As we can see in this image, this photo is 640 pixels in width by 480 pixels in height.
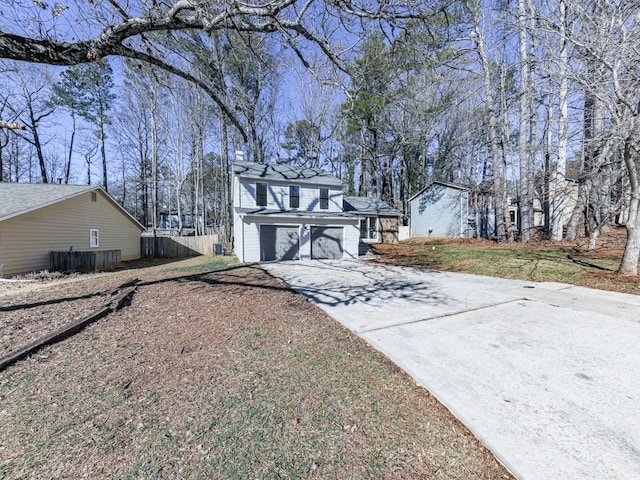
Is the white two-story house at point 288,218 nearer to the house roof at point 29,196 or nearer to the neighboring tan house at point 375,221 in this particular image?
the neighboring tan house at point 375,221

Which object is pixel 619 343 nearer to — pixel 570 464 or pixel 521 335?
pixel 521 335

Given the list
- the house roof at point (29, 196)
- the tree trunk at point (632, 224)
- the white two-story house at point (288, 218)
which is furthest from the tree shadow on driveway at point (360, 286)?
the house roof at point (29, 196)

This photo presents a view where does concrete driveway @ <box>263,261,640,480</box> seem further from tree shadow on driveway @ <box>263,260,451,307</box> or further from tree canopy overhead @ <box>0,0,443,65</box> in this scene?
tree canopy overhead @ <box>0,0,443,65</box>

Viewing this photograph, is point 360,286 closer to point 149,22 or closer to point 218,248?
point 149,22

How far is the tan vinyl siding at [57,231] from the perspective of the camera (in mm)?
9719

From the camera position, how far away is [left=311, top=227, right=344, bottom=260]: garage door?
1407 cm

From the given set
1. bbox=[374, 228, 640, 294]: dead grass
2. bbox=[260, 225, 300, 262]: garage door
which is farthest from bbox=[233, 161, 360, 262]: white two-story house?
bbox=[374, 228, 640, 294]: dead grass

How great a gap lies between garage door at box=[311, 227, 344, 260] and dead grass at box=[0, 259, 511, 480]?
393 inches

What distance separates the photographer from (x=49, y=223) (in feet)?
36.1

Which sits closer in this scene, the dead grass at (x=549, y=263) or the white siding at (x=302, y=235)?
the dead grass at (x=549, y=263)

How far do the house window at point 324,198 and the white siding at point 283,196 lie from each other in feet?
0.64

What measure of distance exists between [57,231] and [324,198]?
12.2 meters

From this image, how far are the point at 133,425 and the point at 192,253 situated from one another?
17.2m

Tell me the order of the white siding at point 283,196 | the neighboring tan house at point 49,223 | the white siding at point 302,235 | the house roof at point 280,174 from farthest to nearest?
1. the house roof at point 280,174
2. the white siding at point 283,196
3. the white siding at point 302,235
4. the neighboring tan house at point 49,223
